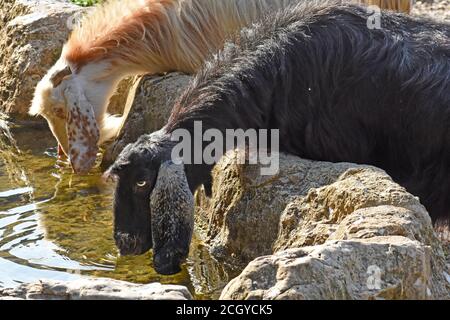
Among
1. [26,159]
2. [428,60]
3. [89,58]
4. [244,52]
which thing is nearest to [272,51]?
[244,52]

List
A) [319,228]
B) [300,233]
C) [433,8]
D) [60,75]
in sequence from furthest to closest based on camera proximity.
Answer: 1. [433,8]
2. [60,75]
3. [300,233]
4. [319,228]

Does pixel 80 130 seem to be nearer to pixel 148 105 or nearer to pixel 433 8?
pixel 148 105

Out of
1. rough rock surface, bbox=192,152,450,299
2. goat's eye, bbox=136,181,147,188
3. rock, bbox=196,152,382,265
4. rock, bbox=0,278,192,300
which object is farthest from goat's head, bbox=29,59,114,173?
rock, bbox=0,278,192,300

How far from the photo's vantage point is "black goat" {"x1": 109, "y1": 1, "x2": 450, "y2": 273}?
212 inches

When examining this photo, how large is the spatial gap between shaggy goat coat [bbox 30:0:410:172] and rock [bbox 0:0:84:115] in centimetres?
107

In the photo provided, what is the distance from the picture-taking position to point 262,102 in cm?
546

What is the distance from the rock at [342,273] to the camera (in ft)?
12.0

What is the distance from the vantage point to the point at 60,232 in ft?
20.3

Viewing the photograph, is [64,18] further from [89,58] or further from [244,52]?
[244,52]

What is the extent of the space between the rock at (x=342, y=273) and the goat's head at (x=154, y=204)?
3.86 ft

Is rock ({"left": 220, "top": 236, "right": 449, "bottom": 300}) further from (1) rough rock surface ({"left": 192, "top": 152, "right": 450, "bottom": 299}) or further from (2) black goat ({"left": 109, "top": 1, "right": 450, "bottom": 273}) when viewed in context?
(2) black goat ({"left": 109, "top": 1, "right": 450, "bottom": 273})

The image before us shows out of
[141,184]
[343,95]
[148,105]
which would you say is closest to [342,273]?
[141,184]

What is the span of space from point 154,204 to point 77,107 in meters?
2.29

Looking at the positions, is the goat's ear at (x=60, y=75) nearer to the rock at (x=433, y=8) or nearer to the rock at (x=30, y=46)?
the rock at (x=30, y=46)
